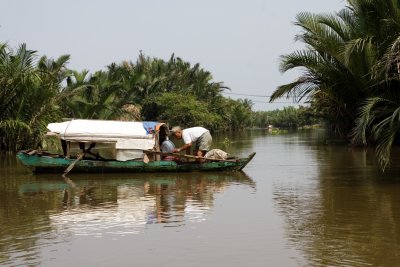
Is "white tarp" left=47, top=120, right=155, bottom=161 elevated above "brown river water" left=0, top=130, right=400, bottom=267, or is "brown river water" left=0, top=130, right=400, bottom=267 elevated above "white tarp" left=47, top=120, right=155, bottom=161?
"white tarp" left=47, top=120, right=155, bottom=161

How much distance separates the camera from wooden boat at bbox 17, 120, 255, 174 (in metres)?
13.7

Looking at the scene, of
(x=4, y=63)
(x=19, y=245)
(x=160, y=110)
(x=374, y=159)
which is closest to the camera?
(x=19, y=245)

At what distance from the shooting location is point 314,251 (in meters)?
5.82

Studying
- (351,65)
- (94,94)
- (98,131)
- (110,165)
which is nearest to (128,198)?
(110,165)

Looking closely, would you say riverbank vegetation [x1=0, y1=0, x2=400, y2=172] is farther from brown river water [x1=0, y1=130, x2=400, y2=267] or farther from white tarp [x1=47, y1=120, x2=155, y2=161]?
white tarp [x1=47, y1=120, x2=155, y2=161]

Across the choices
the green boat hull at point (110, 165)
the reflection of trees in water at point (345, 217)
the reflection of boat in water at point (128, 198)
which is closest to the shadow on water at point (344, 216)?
the reflection of trees in water at point (345, 217)

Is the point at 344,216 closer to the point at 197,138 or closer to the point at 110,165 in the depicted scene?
the point at 197,138

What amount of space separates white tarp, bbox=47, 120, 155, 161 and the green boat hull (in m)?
0.41

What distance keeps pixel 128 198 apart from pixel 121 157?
4359mm

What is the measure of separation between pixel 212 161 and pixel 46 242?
7.72m

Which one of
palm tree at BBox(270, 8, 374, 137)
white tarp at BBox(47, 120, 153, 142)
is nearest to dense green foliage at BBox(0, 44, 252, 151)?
white tarp at BBox(47, 120, 153, 142)

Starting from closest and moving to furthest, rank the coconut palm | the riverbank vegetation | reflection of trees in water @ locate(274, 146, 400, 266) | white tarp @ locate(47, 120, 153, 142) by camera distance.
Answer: reflection of trees in water @ locate(274, 146, 400, 266), the riverbank vegetation, white tarp @ locate(47, 120, 153, 142), the coconut palm

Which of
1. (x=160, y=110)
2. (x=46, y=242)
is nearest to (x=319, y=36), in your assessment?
(x=46, y=242)

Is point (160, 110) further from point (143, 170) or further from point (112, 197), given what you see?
point (112, 197)
